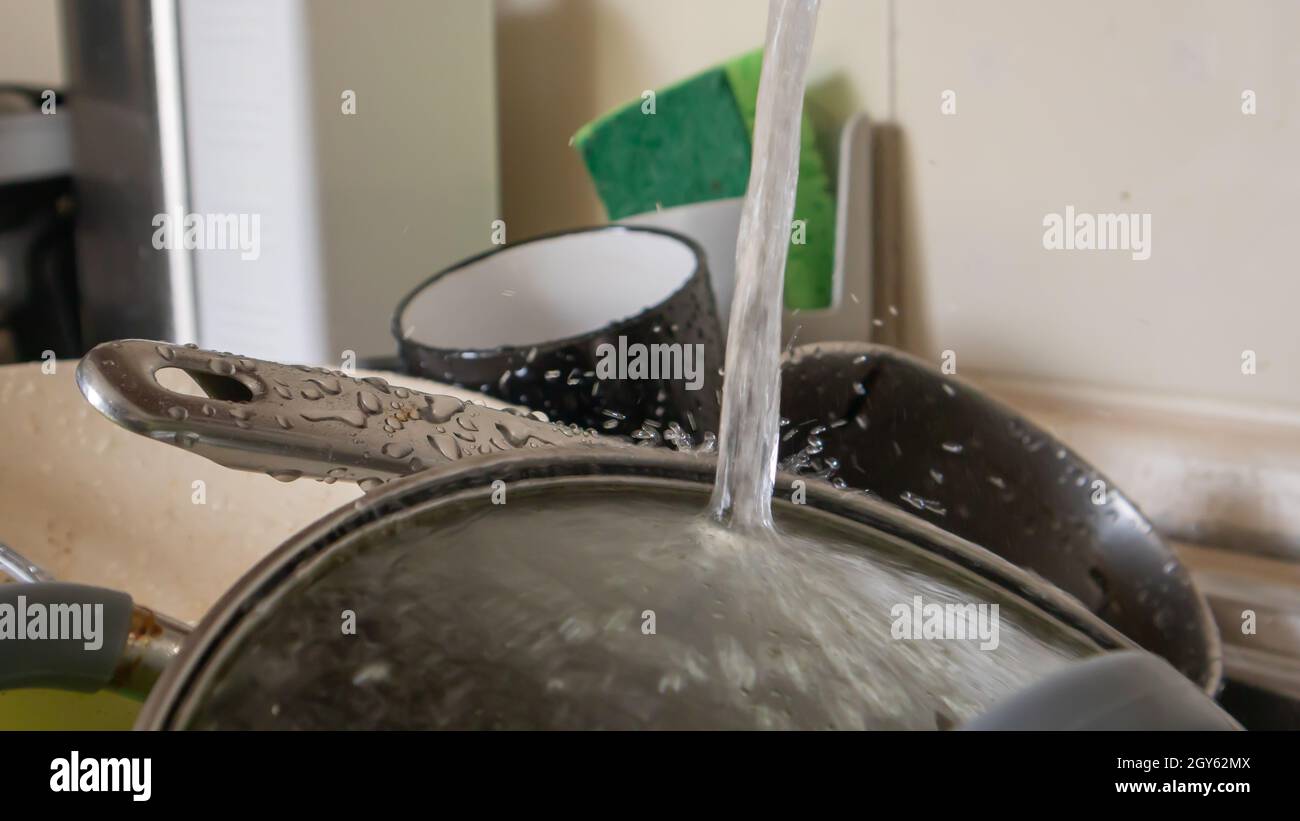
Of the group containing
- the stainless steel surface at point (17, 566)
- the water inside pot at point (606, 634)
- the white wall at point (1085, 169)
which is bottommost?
the stainless steel surface at point (17, 566)

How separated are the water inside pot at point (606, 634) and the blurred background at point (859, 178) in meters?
0.28

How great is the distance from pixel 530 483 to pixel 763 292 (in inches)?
2.6

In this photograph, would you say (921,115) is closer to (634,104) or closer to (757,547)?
(634,104)

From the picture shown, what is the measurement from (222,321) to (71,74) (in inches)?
6.6

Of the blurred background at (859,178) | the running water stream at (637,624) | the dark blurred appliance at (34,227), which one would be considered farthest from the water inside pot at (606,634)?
the dark blurred appliance at (34,227)

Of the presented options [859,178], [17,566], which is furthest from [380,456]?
[859,178]

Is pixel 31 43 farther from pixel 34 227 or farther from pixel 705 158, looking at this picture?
pixel 705 158

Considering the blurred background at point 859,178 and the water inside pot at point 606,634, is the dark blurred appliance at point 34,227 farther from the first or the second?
the water inside pot at point 606,634

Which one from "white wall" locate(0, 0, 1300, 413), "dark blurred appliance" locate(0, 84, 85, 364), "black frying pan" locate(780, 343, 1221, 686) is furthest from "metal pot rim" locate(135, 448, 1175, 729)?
"dark blurred appliance" locate(0, 84, 85, 364)

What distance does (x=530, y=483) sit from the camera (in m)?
0.20

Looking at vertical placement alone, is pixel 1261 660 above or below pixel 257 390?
below

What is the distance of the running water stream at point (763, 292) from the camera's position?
0.64ft

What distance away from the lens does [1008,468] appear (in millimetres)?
394

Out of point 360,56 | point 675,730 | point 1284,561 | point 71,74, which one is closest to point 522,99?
point 360,56
